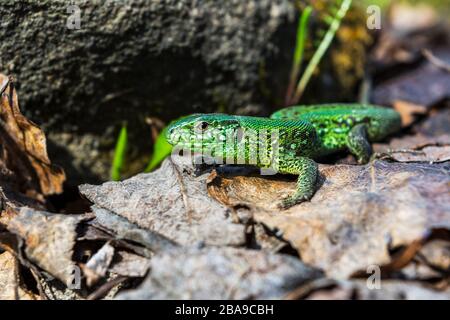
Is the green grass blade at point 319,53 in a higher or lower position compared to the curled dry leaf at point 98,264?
higher

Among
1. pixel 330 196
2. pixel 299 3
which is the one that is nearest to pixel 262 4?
pixel 299 3

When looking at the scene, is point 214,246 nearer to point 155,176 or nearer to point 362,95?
point 155,176

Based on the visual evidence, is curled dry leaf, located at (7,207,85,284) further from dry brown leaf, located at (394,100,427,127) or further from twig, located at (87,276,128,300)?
dry brown leaf, located at (394,100,427,127)

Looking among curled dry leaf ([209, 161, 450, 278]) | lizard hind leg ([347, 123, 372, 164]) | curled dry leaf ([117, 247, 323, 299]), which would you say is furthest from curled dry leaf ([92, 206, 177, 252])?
lizard hind leg ([347, 123, 372, 164])

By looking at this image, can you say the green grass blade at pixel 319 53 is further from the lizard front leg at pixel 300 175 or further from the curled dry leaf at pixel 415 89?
the lizard front leg at pixel 300 175

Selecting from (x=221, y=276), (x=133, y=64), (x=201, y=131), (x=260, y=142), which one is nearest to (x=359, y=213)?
(x=221, y=276)

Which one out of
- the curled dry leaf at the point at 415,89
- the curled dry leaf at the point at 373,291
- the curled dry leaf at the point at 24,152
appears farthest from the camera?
the curled dry leaf at the point at 415,89

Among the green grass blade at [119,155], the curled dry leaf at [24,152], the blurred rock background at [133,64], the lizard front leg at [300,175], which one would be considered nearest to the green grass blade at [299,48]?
the blurred rock background at [133,64]
